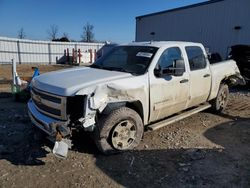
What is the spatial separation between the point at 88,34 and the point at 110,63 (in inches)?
3015

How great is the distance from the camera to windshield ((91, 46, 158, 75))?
4.42m

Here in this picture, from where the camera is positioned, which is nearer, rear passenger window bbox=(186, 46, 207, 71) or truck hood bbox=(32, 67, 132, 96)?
truck hood bbox=(32, 67, 132, 96)

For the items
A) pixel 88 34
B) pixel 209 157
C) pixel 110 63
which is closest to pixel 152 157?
pixel 209 157

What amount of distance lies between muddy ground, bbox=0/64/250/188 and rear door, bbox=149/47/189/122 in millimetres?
611

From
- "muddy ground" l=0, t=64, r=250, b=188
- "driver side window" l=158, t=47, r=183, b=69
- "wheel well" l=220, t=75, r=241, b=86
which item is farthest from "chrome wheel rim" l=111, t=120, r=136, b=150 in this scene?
"wheel well" l=220, t=75, r=241, b=86

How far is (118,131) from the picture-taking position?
13.1 ft

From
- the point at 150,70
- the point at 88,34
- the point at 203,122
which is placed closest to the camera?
the point at 150,70

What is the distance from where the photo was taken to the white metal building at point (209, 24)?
599 inches

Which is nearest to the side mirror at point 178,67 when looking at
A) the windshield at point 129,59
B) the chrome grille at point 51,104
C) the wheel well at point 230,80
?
the windshield at point 129,59

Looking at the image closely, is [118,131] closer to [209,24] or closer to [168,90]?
[168,90]

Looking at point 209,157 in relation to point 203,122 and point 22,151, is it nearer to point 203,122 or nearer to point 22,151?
point 203,122

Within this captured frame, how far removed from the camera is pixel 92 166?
3.71m

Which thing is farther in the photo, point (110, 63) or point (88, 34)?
point (88, 34)

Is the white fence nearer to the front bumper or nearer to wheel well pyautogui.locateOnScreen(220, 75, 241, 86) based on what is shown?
wheel well pyautogui.locateOnScreen(220, 75, 241, 86)
